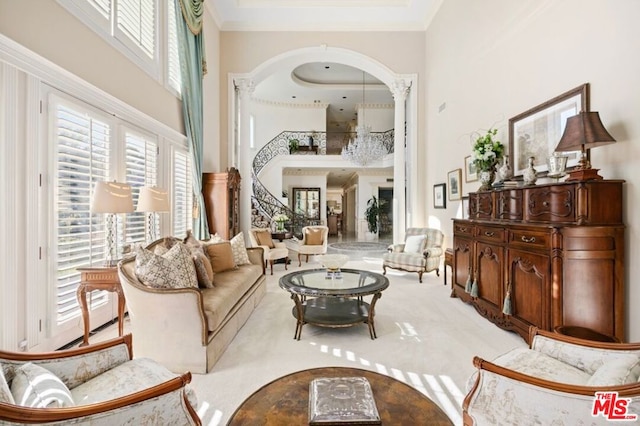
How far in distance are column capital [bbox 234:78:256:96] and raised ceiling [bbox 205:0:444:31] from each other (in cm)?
111

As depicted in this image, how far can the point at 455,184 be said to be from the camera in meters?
5.54

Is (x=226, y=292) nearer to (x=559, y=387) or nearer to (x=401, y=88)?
(x=559, y=387)

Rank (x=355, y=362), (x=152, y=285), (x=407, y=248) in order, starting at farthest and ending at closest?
(x=407, y=248)
(x=355, y=362)
(x=152, y=285)

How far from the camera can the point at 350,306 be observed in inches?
142

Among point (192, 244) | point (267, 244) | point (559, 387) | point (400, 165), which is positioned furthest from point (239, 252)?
point (400, 165)

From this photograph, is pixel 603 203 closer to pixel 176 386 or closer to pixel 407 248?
pixel 176 386

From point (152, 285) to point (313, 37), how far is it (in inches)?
251

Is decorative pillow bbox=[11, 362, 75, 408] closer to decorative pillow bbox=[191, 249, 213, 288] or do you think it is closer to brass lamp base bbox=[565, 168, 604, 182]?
decorative pillow bbox=[191, 249, 213, 288]

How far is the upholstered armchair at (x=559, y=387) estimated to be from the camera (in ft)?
3.91

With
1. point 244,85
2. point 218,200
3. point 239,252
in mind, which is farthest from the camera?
point 244,85

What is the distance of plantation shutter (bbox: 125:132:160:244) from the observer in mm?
3746

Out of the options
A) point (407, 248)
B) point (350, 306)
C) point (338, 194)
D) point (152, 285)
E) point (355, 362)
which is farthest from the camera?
point (338, 194)

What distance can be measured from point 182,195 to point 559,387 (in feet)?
16.9

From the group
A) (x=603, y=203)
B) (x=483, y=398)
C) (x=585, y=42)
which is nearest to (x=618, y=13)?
(x=585, y=42)
